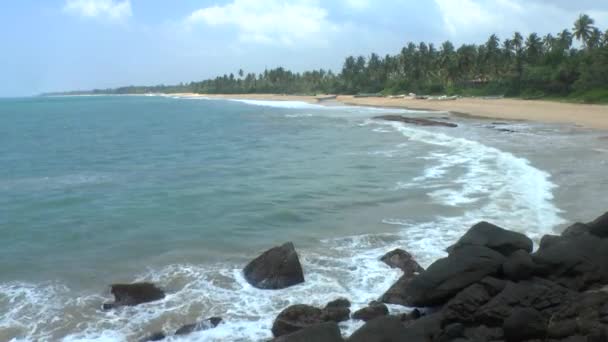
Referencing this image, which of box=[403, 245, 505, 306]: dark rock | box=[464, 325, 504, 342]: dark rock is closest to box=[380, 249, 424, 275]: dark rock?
box=[403, 245, 505, 306]: dark rock

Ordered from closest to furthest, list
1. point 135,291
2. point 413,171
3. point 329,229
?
point 135,291, point 329,229, point 413,171

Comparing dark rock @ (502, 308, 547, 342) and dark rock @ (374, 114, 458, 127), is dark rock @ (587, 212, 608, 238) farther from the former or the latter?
dark rock @ (374, 114, 458, 127)

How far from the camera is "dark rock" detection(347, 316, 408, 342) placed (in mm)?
7035

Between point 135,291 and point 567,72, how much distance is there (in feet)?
→ 207

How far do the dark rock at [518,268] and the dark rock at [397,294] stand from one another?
1.57 m

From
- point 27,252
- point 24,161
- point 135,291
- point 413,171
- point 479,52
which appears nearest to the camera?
A: point 135,291

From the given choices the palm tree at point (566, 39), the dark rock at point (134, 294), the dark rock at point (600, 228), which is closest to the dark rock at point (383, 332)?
the dark rock at point (134, 294)

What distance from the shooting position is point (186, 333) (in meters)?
8.62

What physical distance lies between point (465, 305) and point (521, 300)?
780mm

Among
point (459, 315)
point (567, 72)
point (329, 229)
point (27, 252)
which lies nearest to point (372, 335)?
point (459, 315)

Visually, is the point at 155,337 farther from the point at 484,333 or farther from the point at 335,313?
the point at 484,333

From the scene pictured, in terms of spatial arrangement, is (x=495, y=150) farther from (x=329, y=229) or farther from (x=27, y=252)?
(x=27, y=252)

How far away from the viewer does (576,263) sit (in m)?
9.14

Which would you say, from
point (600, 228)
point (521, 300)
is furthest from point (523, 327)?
point (600, 228)
